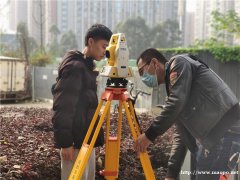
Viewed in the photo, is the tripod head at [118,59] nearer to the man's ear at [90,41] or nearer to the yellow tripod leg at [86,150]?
the yellow tripod leg at [86,150]

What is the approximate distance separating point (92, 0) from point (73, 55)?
136ft

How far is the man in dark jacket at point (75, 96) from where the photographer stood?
287 cm

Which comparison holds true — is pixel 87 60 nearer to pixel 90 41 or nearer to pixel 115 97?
pixel 90 41

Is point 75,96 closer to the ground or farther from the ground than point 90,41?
closer to the ground

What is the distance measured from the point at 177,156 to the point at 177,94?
1.00m

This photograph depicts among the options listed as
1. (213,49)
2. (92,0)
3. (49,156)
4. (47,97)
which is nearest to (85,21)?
(92,0)

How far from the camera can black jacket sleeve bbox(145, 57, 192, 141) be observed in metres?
2.54

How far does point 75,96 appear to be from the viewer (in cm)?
291

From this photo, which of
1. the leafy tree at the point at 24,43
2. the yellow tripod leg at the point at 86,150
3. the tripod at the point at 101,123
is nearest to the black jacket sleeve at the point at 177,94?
the tripod at the point at 101,123

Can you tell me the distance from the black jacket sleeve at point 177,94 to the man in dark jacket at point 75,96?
0.63 meters

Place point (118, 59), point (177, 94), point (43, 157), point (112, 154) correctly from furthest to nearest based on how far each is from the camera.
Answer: point (43, 157), point (112, 154), point (118, 59), point (177, 94)

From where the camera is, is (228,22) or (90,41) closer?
(90,41)

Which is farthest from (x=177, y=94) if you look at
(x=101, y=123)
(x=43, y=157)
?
(x=43, y=157)

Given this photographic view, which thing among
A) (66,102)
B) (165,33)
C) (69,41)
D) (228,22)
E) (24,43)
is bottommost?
(66,102)
